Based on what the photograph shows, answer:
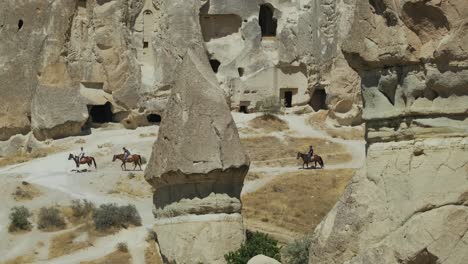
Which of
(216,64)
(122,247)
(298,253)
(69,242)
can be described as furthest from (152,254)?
(216,64)

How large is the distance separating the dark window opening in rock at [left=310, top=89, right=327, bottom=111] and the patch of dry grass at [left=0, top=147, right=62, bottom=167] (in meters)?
11.1

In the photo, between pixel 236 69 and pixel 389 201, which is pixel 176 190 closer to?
pixel 389 201

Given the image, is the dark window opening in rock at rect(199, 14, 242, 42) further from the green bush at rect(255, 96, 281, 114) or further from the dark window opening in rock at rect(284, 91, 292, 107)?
the green bush at rect(255, 96, 281, 114)

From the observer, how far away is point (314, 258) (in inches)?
328

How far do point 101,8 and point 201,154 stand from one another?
22063 mm

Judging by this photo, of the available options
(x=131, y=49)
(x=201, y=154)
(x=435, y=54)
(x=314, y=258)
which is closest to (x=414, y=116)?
(x=435, y=54)

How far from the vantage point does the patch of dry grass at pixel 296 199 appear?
23.2 meters

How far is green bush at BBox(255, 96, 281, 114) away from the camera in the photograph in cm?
3719

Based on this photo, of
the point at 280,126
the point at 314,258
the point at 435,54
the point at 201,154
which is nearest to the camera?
the point at 435,54

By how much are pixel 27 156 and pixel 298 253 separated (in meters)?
20.9

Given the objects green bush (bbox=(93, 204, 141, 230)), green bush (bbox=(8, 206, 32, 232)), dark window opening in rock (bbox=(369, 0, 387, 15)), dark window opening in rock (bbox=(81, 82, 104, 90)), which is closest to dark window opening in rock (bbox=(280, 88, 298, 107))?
dark window opening in rock (bbox=(81, 82, 104, 90))

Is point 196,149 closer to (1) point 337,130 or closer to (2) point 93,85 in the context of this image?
(1) point 337,130

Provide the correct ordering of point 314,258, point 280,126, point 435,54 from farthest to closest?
point 280,126, point 314,258, point 435,54

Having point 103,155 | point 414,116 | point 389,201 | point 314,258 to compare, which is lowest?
point 103,155
